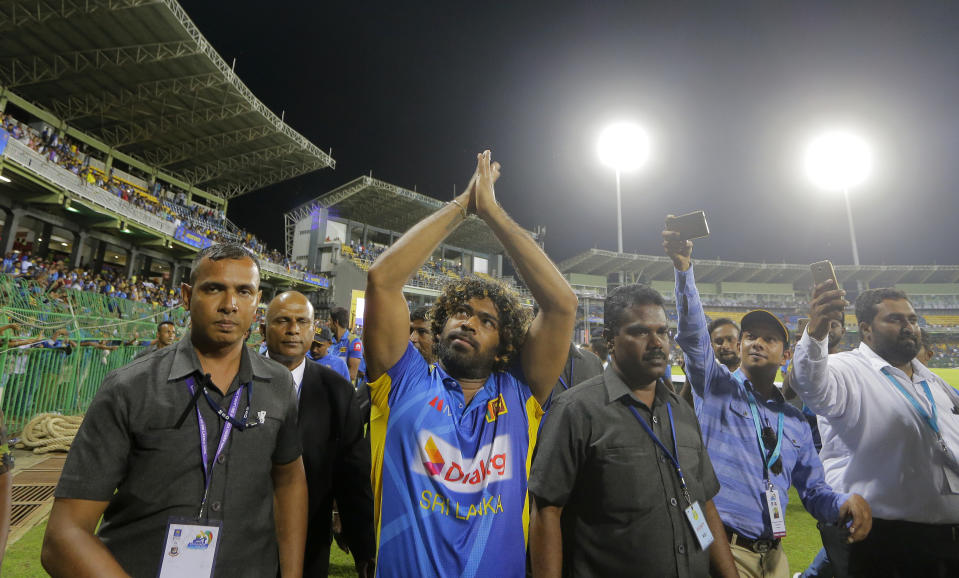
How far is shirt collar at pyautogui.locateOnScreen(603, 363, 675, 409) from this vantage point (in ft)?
6.93

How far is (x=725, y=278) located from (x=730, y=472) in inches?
1861

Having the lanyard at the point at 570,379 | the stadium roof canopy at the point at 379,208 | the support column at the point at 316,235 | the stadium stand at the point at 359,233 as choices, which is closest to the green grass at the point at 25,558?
the lanyard at the point at 570,379

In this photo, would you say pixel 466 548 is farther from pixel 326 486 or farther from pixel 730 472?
pixel 730 472

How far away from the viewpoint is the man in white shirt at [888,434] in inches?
99.9

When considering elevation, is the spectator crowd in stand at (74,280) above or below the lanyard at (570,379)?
above

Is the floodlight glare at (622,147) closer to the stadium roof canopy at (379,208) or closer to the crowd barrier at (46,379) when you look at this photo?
the stadium roof canopy at (379,208)

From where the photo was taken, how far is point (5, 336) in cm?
596

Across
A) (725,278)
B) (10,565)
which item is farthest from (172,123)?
(725,278)

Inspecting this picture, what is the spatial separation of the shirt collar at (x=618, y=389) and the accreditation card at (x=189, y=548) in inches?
67.8

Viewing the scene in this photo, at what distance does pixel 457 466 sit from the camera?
69.3 inches

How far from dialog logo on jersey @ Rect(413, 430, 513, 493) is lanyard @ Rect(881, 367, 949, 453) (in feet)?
9.10

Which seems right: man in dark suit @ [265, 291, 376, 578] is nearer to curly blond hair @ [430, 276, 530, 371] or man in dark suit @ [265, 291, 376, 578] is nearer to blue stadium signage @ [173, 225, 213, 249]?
curly blond hair @ [430, 276, 530, 371]

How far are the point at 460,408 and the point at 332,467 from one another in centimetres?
110

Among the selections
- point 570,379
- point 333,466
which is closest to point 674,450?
point 570,379
